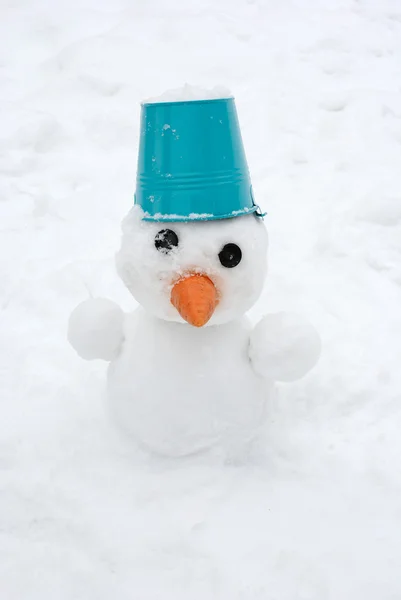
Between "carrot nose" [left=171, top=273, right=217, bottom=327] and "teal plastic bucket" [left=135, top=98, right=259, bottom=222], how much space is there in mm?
157

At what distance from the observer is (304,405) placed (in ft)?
6.56

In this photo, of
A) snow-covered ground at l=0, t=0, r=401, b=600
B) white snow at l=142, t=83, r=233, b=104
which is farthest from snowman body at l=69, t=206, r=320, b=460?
white snow at l=142, t=83, r=233, b=104

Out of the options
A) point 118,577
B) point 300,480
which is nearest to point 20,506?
point 118,577

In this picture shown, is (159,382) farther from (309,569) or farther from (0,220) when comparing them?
(0,220)

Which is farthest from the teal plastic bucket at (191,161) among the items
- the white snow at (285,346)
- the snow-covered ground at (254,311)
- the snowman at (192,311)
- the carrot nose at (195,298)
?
the snow-covered ground at (254,311)

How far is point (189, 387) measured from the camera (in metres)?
1.65

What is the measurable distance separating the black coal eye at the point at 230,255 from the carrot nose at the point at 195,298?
0.06 m

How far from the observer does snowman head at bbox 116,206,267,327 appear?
Result: 1.45 meters

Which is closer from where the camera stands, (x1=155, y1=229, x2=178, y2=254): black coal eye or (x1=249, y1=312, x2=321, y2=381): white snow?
(x1=155, y1=229, x2=178, y2=254): black coal eye

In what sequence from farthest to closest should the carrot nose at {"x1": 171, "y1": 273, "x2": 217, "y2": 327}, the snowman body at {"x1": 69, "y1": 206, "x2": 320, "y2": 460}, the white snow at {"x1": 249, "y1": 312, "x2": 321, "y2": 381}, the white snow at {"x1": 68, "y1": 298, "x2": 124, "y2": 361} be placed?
the white snow at {"x1": 68, "y1": 298, "x2": 124, "y2": 361}
the white snow at {"x1": 249, "y1": 312, "x2": 321, "y2": 381}
the snowman body at {"x1": 69, "y1": 206, "x2": 320, "y2": 460}
the carrot nose at {"x1": 171, "y1": 273, "x2": 217, "y2": 327}

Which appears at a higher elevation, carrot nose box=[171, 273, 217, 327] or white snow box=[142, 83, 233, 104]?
white snow box=[142, 83, 233, 104]

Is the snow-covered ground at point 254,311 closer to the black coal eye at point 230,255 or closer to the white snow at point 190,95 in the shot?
the black coal eye at point 230,255

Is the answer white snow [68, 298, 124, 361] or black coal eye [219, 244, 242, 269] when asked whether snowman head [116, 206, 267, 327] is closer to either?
black coal eye [219, 244, 242, 269]

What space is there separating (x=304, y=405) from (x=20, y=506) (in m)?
0.96
